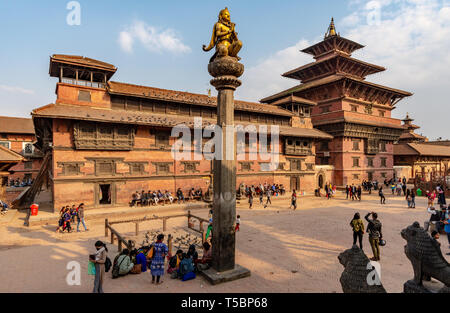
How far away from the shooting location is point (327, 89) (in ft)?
116

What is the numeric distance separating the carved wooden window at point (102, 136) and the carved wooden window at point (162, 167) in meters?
2.75

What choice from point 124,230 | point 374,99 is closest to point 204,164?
point 124,230

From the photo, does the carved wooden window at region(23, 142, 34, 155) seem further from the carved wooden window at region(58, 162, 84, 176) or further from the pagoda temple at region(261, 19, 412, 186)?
the pagoda temple at region(261, 19, 412, 186)

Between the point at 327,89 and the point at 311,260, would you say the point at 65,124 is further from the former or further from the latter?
the point at 327,89

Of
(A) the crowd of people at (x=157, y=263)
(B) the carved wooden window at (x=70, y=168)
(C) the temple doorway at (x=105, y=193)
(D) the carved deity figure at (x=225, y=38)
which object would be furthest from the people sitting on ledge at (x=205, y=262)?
(C) the temple doorway at (x=105, y=193)

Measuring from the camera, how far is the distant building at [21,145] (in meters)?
39.2

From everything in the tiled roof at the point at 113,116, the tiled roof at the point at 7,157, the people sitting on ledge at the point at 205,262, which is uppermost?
the tiled roof at the point at 113,116

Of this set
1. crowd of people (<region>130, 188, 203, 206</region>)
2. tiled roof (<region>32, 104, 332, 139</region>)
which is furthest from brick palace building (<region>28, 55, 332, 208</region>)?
crowd of people (<region>130, 188, 203, 206</region>)

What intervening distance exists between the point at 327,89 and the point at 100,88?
1178 inches

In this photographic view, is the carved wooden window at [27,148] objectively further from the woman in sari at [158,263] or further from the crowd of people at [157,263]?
the woman in sari at [158,263]

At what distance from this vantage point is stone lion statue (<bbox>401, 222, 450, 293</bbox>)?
4.38 meters

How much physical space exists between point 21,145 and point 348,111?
172 ft

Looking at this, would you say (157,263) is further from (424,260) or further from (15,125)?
(15,125)

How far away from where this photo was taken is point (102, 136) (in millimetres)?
19297
